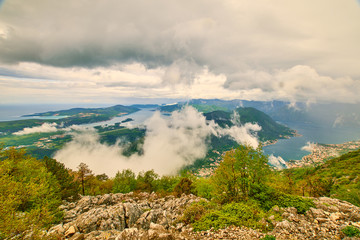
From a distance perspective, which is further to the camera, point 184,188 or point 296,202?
point 184,188

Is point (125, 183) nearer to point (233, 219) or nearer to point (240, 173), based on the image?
point (240, 173)

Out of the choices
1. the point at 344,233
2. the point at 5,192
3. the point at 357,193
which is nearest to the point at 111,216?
the point at 5,192

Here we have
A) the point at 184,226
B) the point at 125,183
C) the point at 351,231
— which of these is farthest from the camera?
the point at 125,183

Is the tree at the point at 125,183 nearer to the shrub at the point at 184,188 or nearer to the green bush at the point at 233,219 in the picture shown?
the shrub at the point at 184,188

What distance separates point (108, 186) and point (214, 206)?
144ft

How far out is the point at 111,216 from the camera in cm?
1734

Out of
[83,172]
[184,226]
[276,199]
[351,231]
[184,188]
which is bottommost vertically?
[184,188]

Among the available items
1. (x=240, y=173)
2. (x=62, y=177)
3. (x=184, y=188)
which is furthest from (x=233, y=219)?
(x=62, y=177)

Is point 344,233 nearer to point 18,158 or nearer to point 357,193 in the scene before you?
point 357,193

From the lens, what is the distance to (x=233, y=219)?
44.1 ft

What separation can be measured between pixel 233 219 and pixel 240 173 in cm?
858

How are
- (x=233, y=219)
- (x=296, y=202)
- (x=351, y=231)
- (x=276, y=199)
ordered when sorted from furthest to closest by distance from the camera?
(x=276, y=199)
(x=296, y=202)
(x=233, y=219)
(x=351, y=231)

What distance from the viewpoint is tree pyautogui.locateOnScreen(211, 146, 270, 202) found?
1958 centimetres

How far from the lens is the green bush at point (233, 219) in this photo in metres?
13.1
